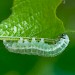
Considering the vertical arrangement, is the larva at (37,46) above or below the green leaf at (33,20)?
below

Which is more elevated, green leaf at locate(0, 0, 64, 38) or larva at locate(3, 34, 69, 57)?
green leaf at locate(0, 0, 64, 38)

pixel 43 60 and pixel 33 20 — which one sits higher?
pixel 33 20
